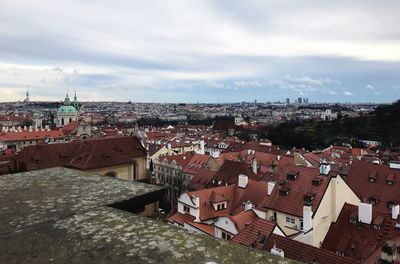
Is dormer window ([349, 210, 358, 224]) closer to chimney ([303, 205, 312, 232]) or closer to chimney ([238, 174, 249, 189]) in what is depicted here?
chimney ([303, 205, 312, 232])

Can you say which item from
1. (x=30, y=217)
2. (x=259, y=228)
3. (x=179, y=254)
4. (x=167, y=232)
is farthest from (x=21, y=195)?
(x=259, y=228)

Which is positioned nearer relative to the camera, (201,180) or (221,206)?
(221,206)

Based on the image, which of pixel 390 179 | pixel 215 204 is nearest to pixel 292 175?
pixel 215 204

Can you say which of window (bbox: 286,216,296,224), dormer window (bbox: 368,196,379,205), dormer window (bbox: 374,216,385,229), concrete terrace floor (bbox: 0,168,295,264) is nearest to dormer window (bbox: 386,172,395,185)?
dormer window (bbox: 368,196,379,205)

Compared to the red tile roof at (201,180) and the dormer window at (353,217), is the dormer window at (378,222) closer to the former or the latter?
the dormer window at (353,217)

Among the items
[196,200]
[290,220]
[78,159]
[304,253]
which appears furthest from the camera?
[78,159]

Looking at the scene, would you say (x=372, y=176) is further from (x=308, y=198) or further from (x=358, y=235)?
(x=358, y=235)

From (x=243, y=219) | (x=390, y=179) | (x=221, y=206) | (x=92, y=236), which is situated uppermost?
(x=92, y=236)
